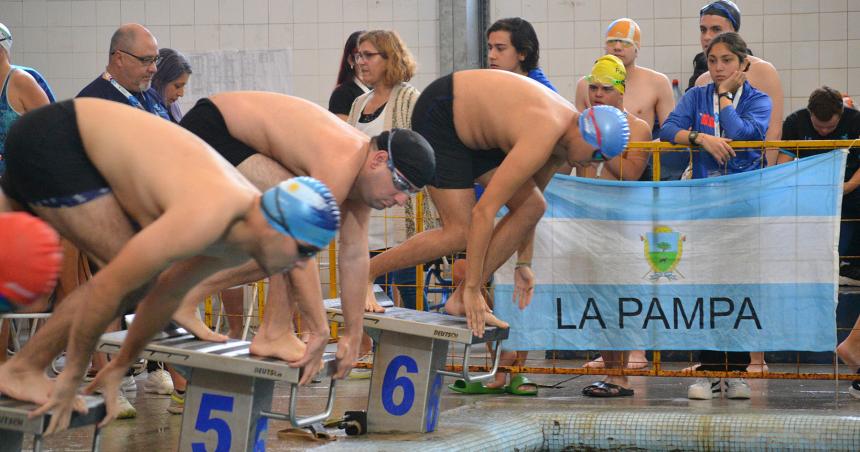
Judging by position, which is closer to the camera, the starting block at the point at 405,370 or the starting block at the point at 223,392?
the starting block at the point at 223,392

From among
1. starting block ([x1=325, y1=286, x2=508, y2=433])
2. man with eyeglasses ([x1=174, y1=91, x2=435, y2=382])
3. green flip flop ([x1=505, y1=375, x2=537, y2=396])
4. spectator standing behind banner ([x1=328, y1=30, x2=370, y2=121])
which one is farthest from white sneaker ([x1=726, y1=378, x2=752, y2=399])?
spectator standing behind banner ([x1=328, y1=30, x2=370, y2=121])

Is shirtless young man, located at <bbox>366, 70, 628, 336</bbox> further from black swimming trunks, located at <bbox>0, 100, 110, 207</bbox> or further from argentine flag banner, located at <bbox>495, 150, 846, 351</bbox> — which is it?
black swimming trunks, located at <bbox>0, 100, 110, 207</bbox>

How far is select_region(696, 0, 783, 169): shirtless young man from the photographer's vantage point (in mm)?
6371

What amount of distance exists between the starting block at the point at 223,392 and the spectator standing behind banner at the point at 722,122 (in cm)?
280

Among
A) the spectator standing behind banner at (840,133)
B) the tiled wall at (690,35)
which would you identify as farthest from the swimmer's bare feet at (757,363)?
the tiled wall at (690,35)

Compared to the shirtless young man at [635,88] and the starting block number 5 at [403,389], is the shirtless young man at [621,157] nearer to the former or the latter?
the shirtless young man at [635,88]

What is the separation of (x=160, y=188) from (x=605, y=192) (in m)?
3.51

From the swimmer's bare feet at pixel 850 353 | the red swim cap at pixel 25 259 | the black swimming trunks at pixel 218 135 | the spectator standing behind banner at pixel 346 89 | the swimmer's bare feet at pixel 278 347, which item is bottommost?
the swimmer's bare feet at pixel 850 353

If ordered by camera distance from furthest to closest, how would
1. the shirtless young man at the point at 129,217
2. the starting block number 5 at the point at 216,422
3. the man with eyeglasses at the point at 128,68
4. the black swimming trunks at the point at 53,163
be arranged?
the man with eyeglasses at the point at 128,68, the starting block number 5 at the point at 216,422, the black swimming trunks at the point at 53,163, the shirtless young man at the point at 129,217

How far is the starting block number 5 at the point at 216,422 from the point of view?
3.88m

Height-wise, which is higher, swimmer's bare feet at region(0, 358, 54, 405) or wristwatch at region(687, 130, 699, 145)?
wristwatch at region(687, 130, 699, 145)

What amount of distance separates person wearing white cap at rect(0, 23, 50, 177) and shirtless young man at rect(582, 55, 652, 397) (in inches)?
114

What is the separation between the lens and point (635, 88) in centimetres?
691

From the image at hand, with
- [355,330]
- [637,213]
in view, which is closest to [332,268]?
[637,213]
